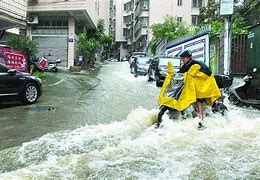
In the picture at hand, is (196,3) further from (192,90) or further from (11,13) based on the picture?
(192,90)

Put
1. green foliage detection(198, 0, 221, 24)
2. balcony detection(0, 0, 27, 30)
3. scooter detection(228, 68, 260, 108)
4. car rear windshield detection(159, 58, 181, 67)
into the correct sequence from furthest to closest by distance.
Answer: green foliage detection(198, 0, 221, 24), car rear windshield detection(159, 58, 181, 67), balcony detection(0, 0, 27, 30), scooter detection(228, 68, 260, 108)

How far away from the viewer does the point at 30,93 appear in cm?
1220

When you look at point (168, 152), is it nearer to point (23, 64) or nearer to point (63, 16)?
point (23, 64)

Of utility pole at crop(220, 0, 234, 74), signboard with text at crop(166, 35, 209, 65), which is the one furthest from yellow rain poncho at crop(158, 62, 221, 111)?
signboard with text at crop(166, 35, 209, 65)

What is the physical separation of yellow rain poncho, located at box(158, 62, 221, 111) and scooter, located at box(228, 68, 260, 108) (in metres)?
3.46

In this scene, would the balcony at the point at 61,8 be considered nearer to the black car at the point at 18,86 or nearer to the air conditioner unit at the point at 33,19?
the air conditioner unit at the point at 33,19

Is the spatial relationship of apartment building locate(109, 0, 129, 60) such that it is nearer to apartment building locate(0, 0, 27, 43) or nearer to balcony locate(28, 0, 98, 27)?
balcony locate(28, 0, 98, 27)

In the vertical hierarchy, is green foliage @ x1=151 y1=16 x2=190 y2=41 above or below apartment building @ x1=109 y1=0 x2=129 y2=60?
below

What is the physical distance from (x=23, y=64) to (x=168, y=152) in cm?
1358

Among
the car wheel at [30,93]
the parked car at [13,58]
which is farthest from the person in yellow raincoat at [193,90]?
the parked car at [13,58]

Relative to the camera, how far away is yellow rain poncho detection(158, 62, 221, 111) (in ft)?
25.2

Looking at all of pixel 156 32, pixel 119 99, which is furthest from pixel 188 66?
pixel 156 32

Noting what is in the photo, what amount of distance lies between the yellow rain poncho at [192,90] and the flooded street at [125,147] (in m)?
0.38

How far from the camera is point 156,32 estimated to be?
41094 millimetres
